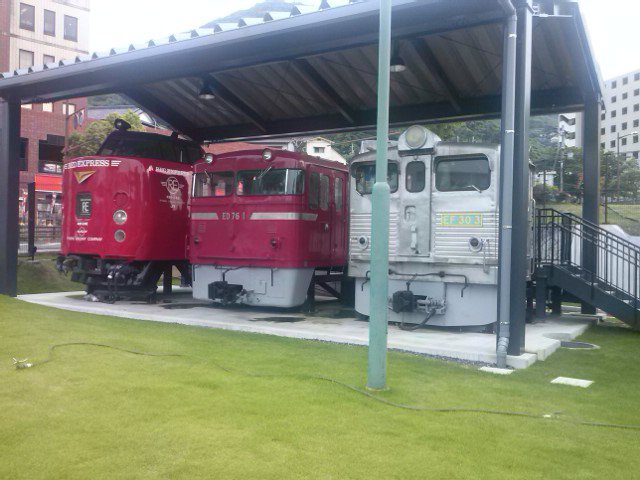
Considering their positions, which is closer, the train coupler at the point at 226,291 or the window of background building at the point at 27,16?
the train coupler at the point at 226,291

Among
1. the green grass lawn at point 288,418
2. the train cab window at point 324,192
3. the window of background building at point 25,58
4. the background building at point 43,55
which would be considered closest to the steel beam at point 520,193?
the green grass lawn at point 288,418

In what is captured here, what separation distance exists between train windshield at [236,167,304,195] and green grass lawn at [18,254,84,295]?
6.81 metres

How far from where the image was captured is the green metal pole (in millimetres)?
5746

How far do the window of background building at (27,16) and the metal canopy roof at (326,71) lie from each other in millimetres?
35309

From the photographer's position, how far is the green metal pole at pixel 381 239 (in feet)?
18.9

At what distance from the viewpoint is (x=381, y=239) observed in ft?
19.0

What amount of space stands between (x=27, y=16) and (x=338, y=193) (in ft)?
135

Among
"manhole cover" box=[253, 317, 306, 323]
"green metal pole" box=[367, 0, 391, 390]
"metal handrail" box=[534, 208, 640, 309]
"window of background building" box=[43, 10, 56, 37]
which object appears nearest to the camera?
"green metal pole" box=[367, 0, 391, 390]

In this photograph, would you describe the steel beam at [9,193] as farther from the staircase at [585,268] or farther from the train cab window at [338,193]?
the staircase at [585,268]

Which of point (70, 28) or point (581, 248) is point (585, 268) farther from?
point (70, 28)

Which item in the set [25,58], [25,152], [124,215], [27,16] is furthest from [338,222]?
[27,16]

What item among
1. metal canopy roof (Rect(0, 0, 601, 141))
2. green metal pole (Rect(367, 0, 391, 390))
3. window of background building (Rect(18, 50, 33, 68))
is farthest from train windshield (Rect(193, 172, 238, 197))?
window of background building (Rect(18, 50, 33, 68))

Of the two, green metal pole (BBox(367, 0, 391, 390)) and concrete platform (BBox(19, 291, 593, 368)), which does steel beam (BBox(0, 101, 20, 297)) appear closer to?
concrete platform (BBox(19, 291, 593, 368))

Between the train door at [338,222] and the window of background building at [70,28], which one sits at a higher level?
the window of background building at [70,28]
